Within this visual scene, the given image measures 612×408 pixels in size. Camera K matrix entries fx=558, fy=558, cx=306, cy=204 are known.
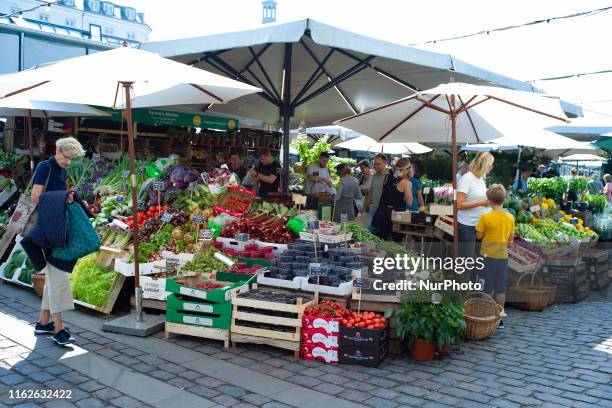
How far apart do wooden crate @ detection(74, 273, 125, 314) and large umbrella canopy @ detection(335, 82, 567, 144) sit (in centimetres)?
346

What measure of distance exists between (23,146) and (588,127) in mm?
11456

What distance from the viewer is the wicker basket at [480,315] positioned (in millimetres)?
5590

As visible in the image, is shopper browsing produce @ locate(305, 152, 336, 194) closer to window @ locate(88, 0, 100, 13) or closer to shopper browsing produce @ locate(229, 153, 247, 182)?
shopper browsing produce @ locate(229, 153, 247, 182)

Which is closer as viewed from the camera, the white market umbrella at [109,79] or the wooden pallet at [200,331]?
the white market umbrella at [109,79]

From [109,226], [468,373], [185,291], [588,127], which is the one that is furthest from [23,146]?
[588,127]

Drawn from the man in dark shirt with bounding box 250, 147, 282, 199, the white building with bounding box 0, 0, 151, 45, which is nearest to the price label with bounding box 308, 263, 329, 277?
the man in dark shirt with bounding box 250, 147, 282, 199

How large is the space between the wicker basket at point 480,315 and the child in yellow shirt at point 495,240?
385 millimetres

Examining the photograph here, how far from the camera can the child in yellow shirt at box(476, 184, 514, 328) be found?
20.0ft

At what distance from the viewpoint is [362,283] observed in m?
5.20

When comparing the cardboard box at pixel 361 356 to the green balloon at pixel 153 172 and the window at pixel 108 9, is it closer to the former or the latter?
the green balloon at pixel 153 172

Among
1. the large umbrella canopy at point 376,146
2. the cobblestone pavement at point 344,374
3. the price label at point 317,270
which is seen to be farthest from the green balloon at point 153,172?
the large umbrella canopy at point 376,146

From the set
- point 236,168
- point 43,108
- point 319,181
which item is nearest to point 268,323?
point 43,108

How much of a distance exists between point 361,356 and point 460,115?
380cm

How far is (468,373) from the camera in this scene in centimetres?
475
